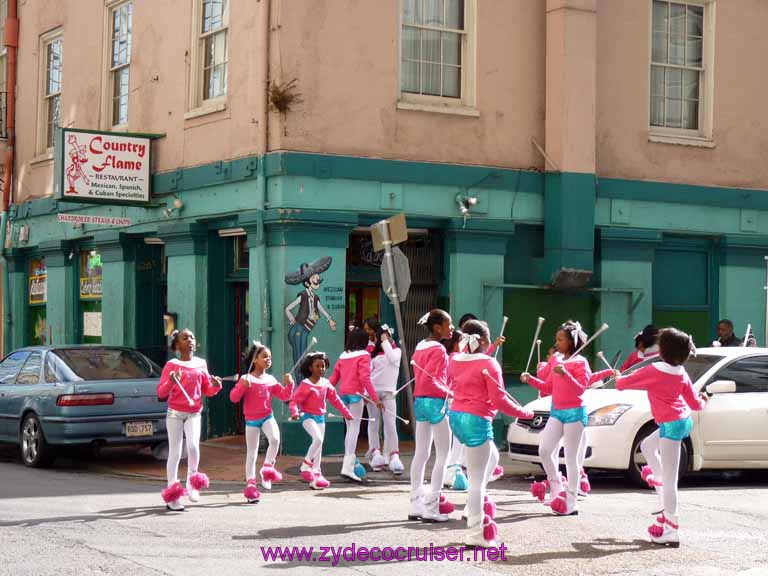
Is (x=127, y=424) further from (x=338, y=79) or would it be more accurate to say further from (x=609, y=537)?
(x=609, y=537)

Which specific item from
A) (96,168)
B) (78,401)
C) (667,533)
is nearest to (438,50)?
(96,168)

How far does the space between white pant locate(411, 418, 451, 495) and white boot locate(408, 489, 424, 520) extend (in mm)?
36

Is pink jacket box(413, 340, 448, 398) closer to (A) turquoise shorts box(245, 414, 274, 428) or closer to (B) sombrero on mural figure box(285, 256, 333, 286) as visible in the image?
(A) turquoise shorts box(245, 414, 274, 428)

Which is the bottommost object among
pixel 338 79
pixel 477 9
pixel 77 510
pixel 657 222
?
pixel 77 510

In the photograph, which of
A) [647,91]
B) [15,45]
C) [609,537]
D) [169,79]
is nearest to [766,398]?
[609,537]

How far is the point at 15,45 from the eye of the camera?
23.8 metres

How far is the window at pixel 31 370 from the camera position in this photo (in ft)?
49.9

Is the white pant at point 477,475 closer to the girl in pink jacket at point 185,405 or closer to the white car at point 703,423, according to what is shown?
the girl in pink jacket at point 185,405

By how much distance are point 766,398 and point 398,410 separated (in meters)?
5.47

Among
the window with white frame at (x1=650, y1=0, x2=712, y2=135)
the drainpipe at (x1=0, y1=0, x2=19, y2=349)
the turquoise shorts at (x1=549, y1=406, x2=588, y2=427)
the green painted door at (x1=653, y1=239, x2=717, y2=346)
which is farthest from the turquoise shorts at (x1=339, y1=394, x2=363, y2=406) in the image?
the drainpipe at (x1=0, y1=0, x2=19, y2=349)

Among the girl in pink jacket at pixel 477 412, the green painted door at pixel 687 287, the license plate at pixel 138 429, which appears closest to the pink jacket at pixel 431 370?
the girl in pink jacket at pixel 477 412

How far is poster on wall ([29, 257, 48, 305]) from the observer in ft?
75.9

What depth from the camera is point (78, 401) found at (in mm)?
14195

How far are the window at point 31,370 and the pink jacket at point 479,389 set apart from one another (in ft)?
23.4
